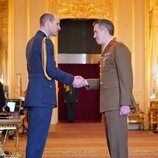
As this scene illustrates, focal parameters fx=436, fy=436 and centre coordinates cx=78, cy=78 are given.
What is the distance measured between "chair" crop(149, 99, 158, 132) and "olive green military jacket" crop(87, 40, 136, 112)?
6.68 m

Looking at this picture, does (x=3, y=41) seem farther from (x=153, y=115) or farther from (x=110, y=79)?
(x=110, y=79)

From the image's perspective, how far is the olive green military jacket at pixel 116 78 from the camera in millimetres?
4094

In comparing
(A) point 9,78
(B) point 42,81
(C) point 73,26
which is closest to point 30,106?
(B) point 42,81

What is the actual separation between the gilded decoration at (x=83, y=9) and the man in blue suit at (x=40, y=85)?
762cm

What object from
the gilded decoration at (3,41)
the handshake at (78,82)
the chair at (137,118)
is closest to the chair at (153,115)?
the chair at (137,118)

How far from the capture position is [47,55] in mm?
4109

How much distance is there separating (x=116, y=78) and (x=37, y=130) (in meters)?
0.91

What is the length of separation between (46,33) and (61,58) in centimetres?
989

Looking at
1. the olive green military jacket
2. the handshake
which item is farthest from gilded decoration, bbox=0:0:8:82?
the olive green military jacket

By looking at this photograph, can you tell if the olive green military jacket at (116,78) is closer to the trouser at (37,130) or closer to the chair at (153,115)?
the trouser at (37,130)

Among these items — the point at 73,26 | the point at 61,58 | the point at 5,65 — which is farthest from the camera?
the point at 61,58

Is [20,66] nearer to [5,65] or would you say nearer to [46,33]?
[5,65]

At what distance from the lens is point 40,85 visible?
416cm

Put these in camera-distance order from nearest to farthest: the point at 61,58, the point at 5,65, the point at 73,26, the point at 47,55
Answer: the point at 47,55 → the point at 5,65 → the point at 73,26 → the point at 61,58
